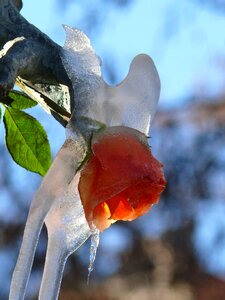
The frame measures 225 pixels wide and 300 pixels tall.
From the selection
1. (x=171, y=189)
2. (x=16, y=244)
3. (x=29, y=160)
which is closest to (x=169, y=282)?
(x=171, y=189)

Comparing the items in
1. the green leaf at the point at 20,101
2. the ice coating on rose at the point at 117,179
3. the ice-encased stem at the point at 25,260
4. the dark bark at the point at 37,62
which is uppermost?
the green leaf at the point at 20,101

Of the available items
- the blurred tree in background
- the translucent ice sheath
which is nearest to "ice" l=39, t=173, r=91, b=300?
the translucent ice sheath

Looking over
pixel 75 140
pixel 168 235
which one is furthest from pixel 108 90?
pixel 168 235

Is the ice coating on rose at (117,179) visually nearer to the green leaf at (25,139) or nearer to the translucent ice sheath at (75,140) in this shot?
the translucent ice sheath at (75,140)

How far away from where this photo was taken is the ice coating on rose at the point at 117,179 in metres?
0.51

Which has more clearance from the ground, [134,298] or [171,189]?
[171,189]

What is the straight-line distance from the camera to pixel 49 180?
0.51 m

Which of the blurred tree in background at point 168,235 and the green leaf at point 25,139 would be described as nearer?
the green leaf at point 25,139

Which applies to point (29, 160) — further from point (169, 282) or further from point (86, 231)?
point (169, 282)

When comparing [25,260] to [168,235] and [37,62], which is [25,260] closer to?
[37,62]

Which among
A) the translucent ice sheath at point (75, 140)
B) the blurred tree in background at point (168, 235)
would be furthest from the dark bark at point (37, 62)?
the blurred tree in background at point (168, 235)

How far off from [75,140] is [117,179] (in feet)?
0.10

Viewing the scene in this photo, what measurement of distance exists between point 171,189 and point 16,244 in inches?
30.2

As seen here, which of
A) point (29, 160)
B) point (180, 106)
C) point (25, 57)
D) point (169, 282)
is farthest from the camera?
point (180, 106)
